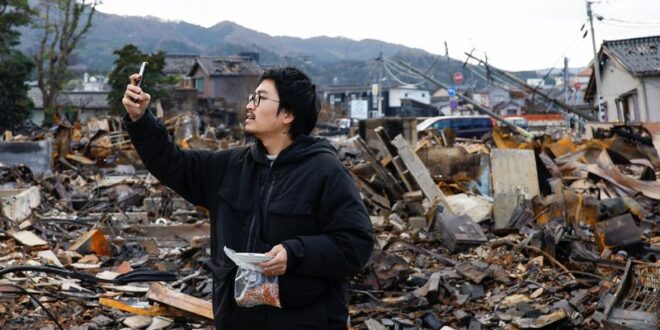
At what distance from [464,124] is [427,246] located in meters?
19.0

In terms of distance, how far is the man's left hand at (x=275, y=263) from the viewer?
2223 mm

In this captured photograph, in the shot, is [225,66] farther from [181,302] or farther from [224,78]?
[181,302]

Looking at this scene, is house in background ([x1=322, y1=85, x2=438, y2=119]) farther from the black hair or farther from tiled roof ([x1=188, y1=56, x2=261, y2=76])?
the black hair

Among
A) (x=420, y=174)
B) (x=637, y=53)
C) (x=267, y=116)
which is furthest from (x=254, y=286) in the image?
(x=637, y=53)

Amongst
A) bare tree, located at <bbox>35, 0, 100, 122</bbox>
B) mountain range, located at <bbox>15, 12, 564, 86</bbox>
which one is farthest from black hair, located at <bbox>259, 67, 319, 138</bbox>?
mountain range, located at <bbox>15, 12, 564, 86</bbox>

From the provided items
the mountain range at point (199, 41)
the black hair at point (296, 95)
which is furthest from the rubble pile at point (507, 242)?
the mountain range at point (199, 41)

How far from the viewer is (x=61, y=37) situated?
130 ft

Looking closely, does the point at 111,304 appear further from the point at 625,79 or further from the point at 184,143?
the point at 625,79

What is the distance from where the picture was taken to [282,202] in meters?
2.34

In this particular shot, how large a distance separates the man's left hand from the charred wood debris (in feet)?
8.80

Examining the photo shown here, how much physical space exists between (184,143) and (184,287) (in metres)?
12.8

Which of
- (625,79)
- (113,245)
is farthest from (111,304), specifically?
(625,79)

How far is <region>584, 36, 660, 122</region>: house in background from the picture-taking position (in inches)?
993

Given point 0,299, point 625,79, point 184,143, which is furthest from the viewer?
point 625,79
